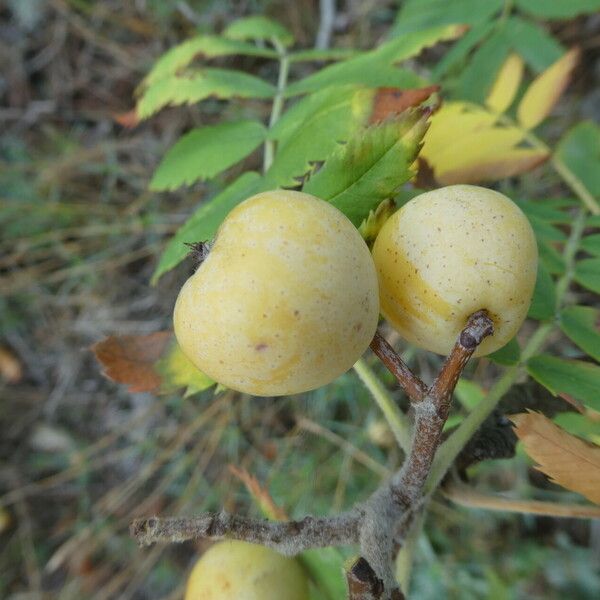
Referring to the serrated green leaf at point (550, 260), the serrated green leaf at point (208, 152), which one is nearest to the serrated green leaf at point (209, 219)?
the serrated green leaf at point (208, 152)

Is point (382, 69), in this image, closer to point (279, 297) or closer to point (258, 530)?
point (279, 297)

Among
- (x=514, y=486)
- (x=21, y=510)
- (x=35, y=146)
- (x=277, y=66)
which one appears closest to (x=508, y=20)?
(x=277, y=66)

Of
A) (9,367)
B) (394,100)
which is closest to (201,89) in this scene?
(394,100)

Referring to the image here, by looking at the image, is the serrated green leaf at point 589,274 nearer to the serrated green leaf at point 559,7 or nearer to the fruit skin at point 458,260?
the fruit skin at point 458,260

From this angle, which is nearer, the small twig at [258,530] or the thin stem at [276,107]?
the small twig at [258,530]

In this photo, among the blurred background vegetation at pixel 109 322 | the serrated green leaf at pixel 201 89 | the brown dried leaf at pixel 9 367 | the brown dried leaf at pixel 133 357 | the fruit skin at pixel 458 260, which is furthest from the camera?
the brown dried leaf at pixel 9 367

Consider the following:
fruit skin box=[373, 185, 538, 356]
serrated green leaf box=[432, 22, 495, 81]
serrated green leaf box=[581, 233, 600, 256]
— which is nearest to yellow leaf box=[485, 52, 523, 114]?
serrated green leaf box=[432, 22, 495, 81]
